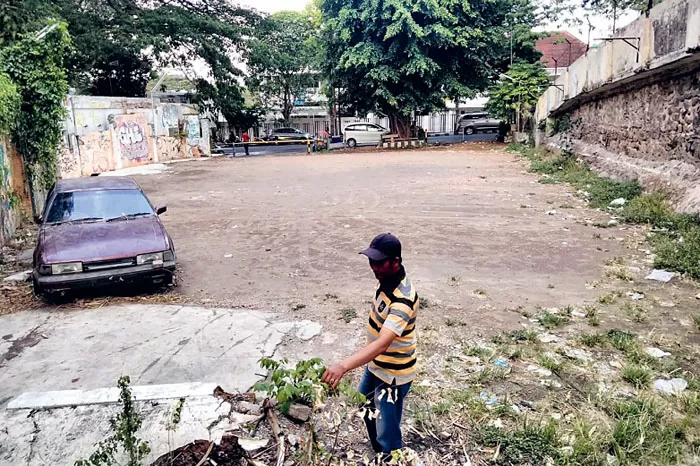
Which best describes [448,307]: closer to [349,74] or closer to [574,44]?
[349,74]

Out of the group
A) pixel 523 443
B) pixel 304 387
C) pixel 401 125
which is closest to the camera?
pixel 304 387

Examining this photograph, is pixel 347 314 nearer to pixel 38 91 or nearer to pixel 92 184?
pixel 92 184

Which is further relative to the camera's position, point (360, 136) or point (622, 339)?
point (360, 136)

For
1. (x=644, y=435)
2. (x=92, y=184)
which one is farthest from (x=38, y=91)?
(x=644, y=435)

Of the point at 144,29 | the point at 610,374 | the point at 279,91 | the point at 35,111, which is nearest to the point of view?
the point at 610,374

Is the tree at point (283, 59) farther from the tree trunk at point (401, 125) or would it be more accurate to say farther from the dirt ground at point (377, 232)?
the dirt ground at point (377, 232)

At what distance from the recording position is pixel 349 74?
90.8ft

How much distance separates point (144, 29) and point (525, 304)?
22764 millimetres

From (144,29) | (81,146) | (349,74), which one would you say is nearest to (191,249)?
(81,146)

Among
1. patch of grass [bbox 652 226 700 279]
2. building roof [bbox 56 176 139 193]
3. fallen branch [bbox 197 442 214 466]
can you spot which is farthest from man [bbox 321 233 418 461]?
building roof [bbox 56 176 139 193]

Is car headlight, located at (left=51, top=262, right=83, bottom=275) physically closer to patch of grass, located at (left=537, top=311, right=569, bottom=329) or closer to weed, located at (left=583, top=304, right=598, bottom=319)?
patch of grass, located at (left=537, top=311, right=569, bottom=329)

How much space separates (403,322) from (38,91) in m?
11.1

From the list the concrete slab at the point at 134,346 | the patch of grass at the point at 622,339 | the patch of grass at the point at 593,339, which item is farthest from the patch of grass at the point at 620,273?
the concrete slab at the point at 134,346

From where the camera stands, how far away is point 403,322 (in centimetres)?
277
